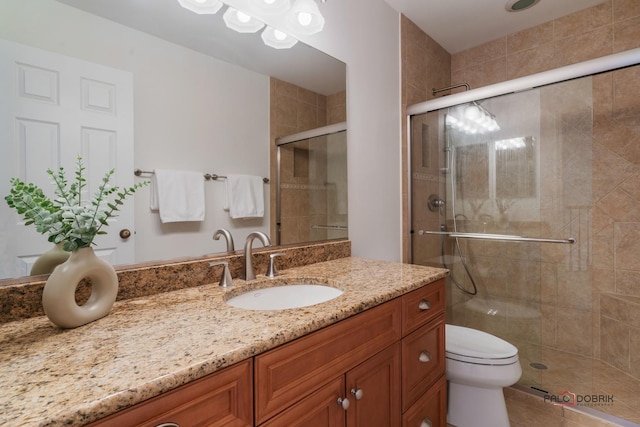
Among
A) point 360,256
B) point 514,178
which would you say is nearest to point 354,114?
point 360,256

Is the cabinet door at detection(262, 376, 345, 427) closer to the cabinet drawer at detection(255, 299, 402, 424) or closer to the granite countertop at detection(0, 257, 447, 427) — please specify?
the cabinet drawer at detection(255, 299, 402, 424)

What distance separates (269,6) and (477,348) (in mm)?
1945

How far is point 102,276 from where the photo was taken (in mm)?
815

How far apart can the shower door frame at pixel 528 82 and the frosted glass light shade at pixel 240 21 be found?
1183 millimetres

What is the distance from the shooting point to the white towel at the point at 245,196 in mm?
1296

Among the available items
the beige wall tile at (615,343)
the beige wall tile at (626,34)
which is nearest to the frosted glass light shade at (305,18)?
the beige wall tile at (626,34)

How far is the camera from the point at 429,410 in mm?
1323

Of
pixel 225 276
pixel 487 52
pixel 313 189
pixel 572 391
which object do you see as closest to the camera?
pixel 225 276

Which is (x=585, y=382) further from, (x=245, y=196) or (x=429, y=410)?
(x=245, y=196)

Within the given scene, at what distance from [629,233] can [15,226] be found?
300cm

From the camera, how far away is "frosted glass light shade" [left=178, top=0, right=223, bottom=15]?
116 centimetres

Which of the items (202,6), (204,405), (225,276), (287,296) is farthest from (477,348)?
(202,6)

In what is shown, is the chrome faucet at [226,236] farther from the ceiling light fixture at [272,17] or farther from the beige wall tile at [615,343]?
the beige wall tile at [615,343]

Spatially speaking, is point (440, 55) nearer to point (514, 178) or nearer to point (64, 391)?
point (514, 178)
